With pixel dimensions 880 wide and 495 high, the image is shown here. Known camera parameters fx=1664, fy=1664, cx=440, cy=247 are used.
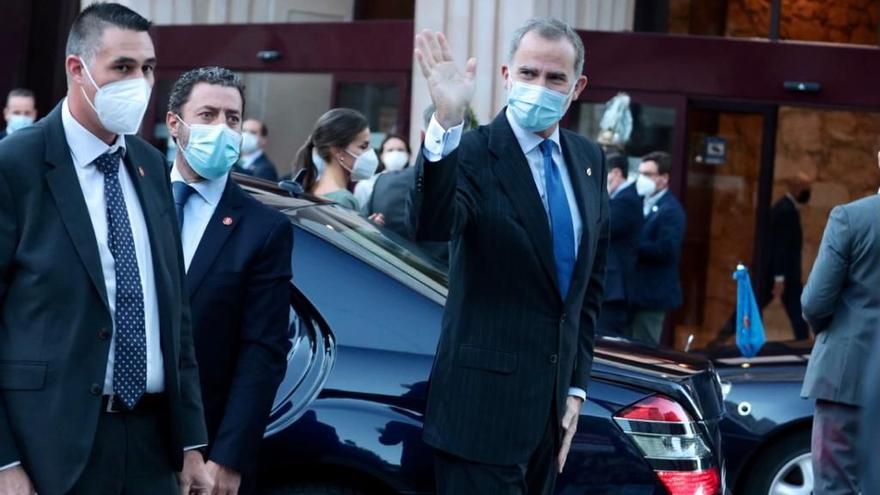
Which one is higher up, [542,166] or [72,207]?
[542,166]

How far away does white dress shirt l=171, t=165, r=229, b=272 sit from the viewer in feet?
15.8

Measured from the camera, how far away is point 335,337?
5.39m

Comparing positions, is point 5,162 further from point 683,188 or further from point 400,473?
point 683,188

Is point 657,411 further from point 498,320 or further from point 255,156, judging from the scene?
point 255,156

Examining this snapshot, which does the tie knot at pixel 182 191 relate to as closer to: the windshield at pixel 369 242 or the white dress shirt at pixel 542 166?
the windshield at pixel 369 242

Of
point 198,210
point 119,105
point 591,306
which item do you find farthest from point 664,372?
point 119,105

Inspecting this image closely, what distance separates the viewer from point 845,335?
694cm

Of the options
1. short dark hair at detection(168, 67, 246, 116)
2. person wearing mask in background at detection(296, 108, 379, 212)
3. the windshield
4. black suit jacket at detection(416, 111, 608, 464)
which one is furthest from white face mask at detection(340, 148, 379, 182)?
black suit jacket at detection(416, 111, 608, 464)

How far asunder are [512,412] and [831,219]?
268 centimetres

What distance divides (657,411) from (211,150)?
5.56ft

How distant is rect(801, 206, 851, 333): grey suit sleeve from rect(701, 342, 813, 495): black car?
133cm

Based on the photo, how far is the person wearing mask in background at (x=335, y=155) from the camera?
762 centimetres

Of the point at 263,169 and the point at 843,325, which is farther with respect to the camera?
the point at 263,169

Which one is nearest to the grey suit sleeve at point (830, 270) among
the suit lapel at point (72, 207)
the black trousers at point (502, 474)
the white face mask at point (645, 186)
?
the black trousers at point (502, 474)
